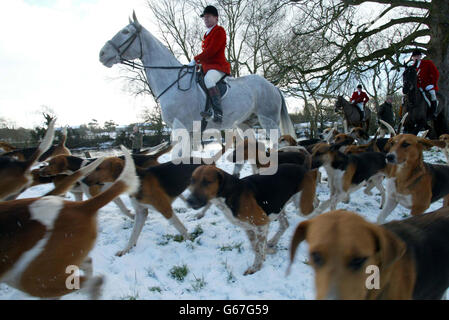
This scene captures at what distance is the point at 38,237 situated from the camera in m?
1.73

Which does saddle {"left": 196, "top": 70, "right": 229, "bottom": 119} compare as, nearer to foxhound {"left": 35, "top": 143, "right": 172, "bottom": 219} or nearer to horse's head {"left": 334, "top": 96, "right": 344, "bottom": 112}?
foxhound {"left": 35, "top": 143, "right": 172, "bottom": 219}

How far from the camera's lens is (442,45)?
10.6m

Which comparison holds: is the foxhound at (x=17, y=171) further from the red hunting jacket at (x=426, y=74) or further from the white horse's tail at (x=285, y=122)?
the red hunting jacket at (x=426, y=74)

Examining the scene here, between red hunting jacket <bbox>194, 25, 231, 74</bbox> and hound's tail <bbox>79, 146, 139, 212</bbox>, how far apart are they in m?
3.95

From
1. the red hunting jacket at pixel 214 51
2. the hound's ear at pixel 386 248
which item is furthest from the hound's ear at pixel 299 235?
the red hunting jacket at pixel 214 51

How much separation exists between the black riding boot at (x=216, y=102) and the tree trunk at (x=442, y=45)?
394 inches

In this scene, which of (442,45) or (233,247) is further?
(442,45)

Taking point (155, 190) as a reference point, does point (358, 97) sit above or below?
above

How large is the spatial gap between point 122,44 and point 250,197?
456cm

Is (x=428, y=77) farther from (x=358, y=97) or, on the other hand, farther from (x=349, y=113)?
(x=358, y=97)

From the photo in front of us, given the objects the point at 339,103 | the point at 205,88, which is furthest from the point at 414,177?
the point at 339,103

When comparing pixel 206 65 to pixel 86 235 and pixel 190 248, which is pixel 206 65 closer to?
pixel 190 248

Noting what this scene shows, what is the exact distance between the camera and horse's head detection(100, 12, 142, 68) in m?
5.48

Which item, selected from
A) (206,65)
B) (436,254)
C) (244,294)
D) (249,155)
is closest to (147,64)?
(206,65)
